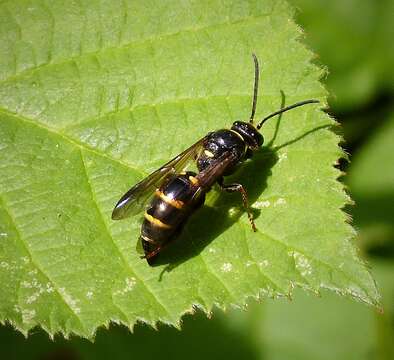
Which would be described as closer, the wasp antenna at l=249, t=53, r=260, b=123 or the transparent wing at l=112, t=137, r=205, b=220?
the transparent wing at l=112, t=137, r=205, b=220

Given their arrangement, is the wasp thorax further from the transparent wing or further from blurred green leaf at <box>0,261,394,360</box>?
blurred green leaf at <box>0,261,394,360</box>

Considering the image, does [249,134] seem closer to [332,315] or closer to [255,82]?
[255,82]

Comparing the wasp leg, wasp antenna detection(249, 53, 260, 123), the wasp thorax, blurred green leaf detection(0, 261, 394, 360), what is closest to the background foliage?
blurred green leaf detection(0, 261, 394, 360)

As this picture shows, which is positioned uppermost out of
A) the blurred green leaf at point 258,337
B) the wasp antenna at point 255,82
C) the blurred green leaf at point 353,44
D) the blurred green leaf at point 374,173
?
the wasp antenna at point 255,82

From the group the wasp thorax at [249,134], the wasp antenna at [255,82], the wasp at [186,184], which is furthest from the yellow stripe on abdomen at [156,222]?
the wasp antenna at [255,82]

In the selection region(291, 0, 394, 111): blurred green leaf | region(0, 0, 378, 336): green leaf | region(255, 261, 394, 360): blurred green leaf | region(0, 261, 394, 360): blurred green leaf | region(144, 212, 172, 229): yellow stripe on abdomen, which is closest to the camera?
region(0, 0, 378, 336): green leaf

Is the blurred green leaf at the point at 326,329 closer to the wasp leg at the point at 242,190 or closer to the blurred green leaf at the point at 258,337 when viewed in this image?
the blurred green leaf at the point at 258,337

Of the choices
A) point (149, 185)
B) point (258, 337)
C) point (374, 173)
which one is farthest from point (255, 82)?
point (374, 173)
